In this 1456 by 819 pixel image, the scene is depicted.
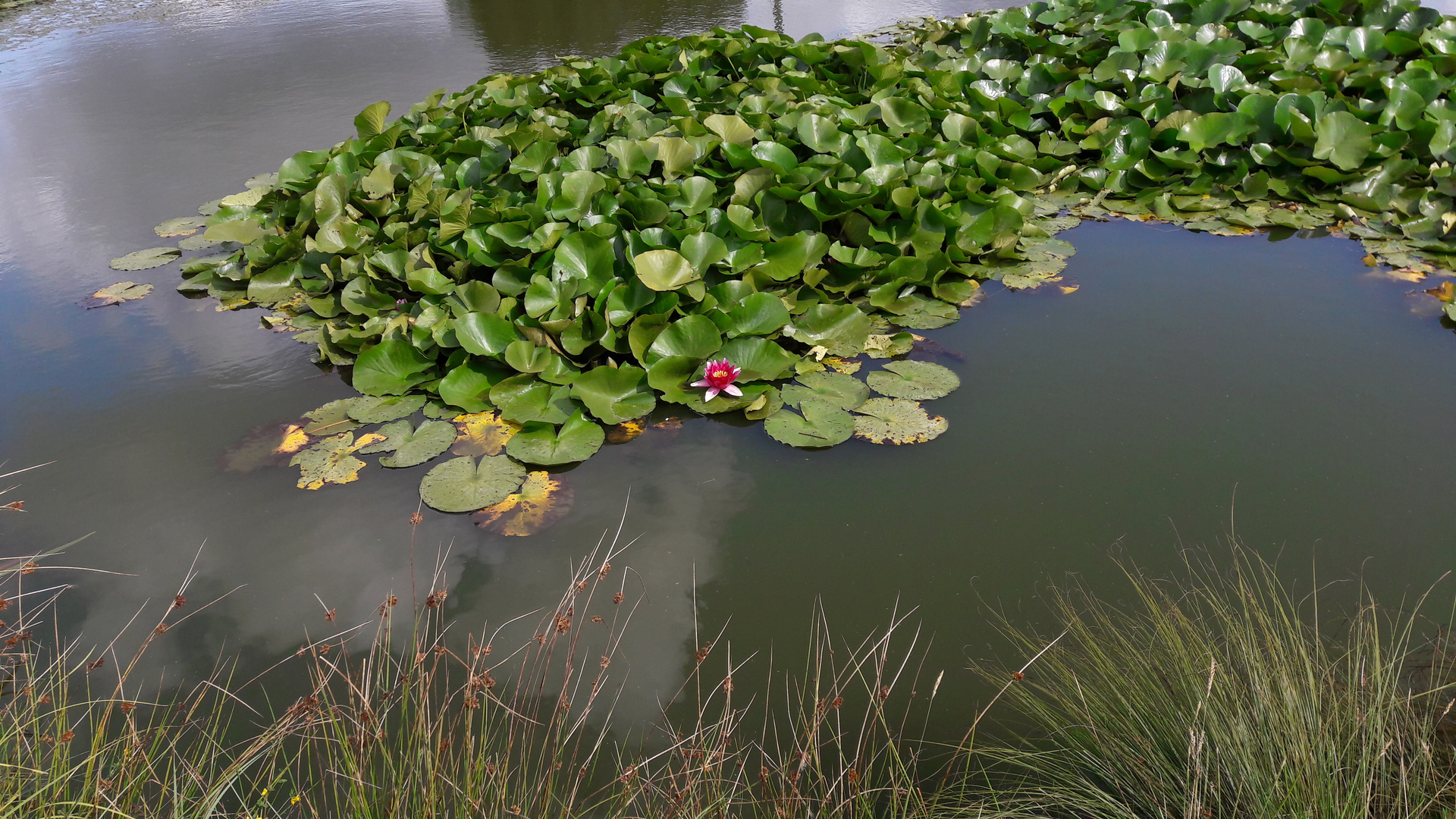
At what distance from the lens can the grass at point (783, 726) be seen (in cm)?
131

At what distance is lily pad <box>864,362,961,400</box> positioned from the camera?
2754 mm

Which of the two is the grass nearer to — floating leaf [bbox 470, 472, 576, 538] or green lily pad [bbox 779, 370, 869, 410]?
floating leaf [bbox 470, 472, 576, 538]

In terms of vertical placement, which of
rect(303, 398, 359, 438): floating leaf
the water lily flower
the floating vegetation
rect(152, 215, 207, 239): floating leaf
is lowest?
rect(303, 398, 359, 438): floating leaf

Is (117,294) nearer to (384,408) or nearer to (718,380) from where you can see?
(384,408)

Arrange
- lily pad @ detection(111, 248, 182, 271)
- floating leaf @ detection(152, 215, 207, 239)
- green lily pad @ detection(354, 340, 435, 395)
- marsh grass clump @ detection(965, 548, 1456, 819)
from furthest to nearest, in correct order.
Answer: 1. floating leaf @ detection(152, 215, 207, 239)
2. lily pad @ detection(111, 248, 182, 271)
3. green lily pad @ detection(354, 340, 435, 395)
4. marsh grass clump @ detection(965, 548, 1456, 819)

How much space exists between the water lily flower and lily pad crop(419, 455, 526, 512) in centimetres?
63

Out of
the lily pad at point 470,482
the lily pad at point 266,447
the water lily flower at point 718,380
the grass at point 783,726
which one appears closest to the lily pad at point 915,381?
the water lily flower at point 718,380

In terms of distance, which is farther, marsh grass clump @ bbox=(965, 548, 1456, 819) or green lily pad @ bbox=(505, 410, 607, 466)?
green lily pad @ bbox=(505, 410, 607, 466)

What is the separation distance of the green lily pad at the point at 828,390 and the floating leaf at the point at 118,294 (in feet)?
9.69

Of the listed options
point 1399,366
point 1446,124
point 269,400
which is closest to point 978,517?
point 1399,366

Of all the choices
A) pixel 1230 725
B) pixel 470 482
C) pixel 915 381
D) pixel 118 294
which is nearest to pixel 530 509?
pixel 470 482

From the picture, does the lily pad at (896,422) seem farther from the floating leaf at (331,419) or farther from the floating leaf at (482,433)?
the floating leaf at (331,419)

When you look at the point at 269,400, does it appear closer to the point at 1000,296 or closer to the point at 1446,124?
the point at 1000,296

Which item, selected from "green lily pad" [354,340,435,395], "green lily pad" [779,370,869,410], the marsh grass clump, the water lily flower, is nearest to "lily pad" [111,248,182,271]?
"green lily pad" [354,340,435,395]
